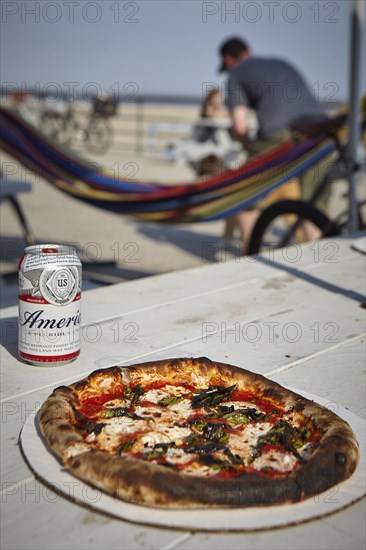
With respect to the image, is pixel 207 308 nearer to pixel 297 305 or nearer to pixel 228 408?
pixel 297 305

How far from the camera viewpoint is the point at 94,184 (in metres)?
5.48

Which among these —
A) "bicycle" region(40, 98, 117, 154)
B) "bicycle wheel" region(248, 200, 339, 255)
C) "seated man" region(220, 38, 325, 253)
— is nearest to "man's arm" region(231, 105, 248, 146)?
"seated man" region(220, 38, 325, 253)

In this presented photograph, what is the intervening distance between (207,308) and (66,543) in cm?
129

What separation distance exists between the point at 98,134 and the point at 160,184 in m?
12.0

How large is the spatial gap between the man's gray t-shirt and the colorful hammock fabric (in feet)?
1.93

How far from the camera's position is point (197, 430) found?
1.22m

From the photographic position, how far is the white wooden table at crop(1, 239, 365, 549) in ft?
3.26

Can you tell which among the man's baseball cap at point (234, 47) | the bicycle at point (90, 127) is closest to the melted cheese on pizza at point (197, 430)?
the man's baseball cap at point (234, 47)

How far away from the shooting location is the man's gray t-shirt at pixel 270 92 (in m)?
5.26

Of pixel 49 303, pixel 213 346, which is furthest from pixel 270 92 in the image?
pixel 49 303

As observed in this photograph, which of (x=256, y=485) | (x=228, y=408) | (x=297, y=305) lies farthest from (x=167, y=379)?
(x=297, y=305)

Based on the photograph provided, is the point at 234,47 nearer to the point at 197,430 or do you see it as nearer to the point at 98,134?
the point at 197,430

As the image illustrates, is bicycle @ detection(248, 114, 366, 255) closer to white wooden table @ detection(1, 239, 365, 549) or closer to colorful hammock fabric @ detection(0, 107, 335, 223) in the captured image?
colorful hammock fabric @ detection(0, 107, 335, 223)

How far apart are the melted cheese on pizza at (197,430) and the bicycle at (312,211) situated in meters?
2.67
